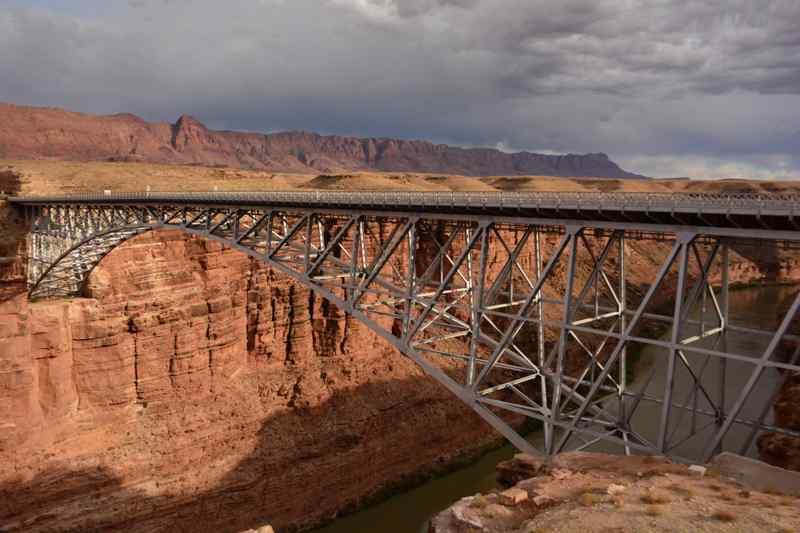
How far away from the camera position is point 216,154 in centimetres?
17450

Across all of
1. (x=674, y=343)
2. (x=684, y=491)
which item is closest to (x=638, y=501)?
(x=684, y=491)

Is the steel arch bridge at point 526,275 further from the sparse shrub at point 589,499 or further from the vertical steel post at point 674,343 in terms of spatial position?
the sparse shrub at point 589,499

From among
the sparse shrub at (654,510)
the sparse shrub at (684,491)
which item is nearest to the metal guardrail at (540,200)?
the sparse shrub at (684,491)

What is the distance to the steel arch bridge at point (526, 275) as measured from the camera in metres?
12.3

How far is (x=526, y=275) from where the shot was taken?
2475cm

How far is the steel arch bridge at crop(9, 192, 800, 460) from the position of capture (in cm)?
1227

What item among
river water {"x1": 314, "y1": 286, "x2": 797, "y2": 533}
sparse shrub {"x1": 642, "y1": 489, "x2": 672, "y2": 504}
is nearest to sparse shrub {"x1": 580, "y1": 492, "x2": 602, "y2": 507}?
sparse shrub {"x1": 642, "y1": 489, "x2": 672, "y2": 504}

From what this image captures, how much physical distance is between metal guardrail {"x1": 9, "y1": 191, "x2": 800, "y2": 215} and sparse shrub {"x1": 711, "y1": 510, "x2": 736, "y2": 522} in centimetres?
607

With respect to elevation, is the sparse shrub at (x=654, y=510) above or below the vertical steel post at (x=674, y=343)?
below

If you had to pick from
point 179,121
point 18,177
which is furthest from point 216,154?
point 18,177

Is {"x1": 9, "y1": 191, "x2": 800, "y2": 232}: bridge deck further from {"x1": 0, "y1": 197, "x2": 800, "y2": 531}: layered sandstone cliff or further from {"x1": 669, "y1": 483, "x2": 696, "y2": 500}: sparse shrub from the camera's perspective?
{"x1": 0, "y1": 197, "x2": 800, "y2": 531}: layered sandstone cliff

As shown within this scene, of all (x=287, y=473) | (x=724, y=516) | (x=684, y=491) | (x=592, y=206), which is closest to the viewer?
(x=724, y=516)

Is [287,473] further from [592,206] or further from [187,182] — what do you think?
[187,182]

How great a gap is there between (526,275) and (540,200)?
959cm
